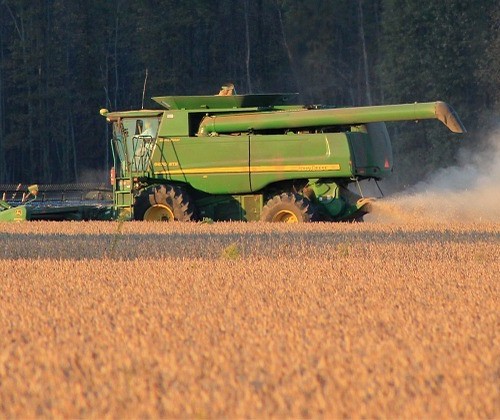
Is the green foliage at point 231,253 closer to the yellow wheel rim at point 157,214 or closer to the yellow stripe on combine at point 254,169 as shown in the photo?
the yellow stripe on combine at point 254,169

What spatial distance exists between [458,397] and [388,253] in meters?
8.59

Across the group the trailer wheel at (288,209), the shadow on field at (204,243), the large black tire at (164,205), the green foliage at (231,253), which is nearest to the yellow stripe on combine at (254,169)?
the large black tire at (164,205)

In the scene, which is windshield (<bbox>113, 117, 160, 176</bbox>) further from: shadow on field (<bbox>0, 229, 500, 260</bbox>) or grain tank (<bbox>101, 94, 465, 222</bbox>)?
shadow on field (<bbox>0, 229, 500, 260</bbox>)

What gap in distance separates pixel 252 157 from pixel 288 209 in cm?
127

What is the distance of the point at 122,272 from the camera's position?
1241 centimetres

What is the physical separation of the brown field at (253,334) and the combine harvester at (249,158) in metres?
6.78

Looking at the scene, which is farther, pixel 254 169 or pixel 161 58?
pixel 161 58

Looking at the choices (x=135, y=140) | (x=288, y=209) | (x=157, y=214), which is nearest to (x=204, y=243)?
(x=288, y=209)

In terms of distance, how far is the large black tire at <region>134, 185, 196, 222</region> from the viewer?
22.6 metres

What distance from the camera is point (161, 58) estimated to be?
5444 centimetres

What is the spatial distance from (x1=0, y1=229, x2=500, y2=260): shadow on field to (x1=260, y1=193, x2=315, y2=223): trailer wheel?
10.4 feet

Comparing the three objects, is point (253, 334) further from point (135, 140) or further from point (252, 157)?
point (135, 140)

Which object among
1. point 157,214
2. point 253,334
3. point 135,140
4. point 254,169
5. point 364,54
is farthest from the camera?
point 364,54

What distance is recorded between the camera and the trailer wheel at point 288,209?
2139cm
